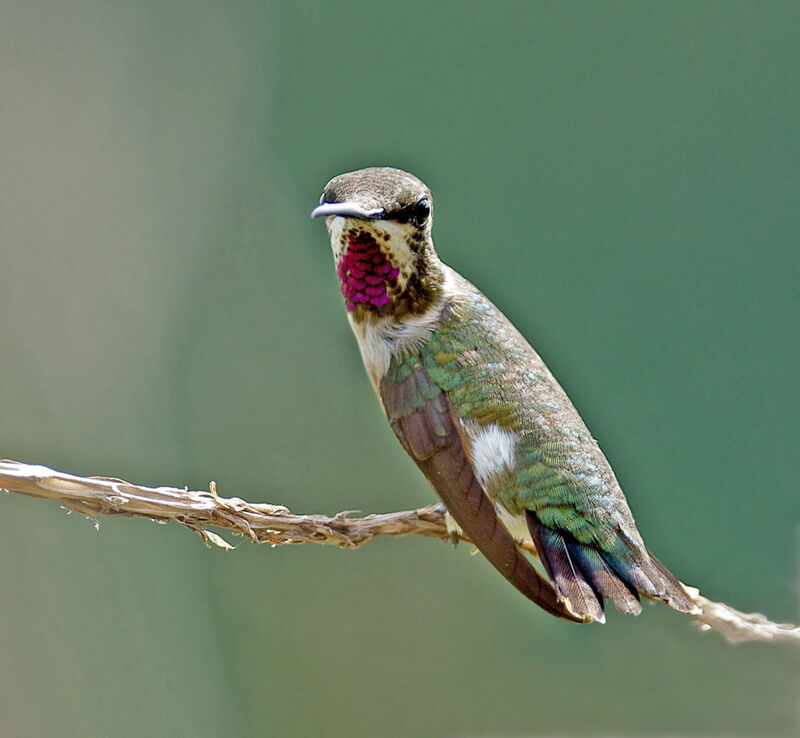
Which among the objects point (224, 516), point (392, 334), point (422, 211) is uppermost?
point (422, 211)

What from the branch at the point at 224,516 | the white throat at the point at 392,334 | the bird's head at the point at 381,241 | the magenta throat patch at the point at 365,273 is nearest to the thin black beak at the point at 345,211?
the bird's head at the point at 381,241

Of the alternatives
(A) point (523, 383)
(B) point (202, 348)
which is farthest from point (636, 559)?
(B) point (202, 348)

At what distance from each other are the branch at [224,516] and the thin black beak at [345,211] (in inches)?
15.4

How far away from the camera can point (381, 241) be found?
4.41 feet

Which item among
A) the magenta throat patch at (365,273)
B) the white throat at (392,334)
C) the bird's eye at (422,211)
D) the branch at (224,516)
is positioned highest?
the bird's eye at (422,211)

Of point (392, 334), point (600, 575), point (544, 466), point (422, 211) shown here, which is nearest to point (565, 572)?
point (600, 575)

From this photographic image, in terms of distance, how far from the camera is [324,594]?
105 inches

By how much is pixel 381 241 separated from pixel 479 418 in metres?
0.31

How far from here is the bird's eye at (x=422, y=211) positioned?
1.34m

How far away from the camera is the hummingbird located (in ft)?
4.06

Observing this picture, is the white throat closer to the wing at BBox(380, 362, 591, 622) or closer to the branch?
the wing at BBox(380, 362, 591, 622)

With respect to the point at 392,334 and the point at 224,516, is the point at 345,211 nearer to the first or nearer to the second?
the point at 392,334

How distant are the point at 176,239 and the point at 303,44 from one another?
2.31 ft

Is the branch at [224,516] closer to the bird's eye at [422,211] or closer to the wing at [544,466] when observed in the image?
the wing at [544,466]
